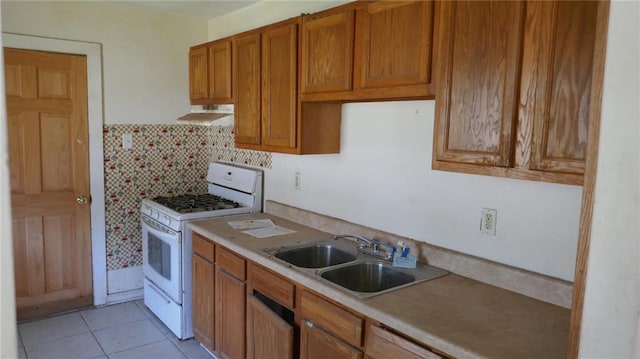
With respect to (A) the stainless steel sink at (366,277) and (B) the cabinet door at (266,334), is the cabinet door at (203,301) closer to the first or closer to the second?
(B) the cabinet door at (266,334)

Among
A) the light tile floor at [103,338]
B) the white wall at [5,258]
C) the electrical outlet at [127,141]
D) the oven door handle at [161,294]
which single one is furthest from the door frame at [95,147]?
the white wall at [5,258]

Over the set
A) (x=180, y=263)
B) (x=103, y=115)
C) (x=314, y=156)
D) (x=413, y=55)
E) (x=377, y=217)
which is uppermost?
(x=413, y=55)

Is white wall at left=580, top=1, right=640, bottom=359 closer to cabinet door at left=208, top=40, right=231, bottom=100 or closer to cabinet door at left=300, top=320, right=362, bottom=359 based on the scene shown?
cabinet door at left=300, top=320, right=362, bottom=359

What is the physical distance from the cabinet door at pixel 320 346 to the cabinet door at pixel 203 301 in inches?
38.6

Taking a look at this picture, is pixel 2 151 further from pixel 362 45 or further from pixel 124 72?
pixel 124 72

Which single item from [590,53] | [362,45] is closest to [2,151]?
[590,53]

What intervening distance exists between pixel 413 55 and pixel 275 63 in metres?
1.10

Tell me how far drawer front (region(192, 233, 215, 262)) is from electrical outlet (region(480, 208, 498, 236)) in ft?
5.22

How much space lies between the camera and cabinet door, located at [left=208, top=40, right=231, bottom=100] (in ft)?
10.9

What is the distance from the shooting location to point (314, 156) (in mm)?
3092

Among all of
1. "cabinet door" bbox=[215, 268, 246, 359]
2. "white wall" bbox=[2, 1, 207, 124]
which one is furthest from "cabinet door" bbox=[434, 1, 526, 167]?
"white wall" bbox=[2, 1, 207, 124]

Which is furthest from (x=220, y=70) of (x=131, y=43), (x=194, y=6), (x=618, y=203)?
(x=618, y=203)

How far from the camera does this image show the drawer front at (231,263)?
2.62 m

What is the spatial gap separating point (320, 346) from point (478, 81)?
127 centimetres
